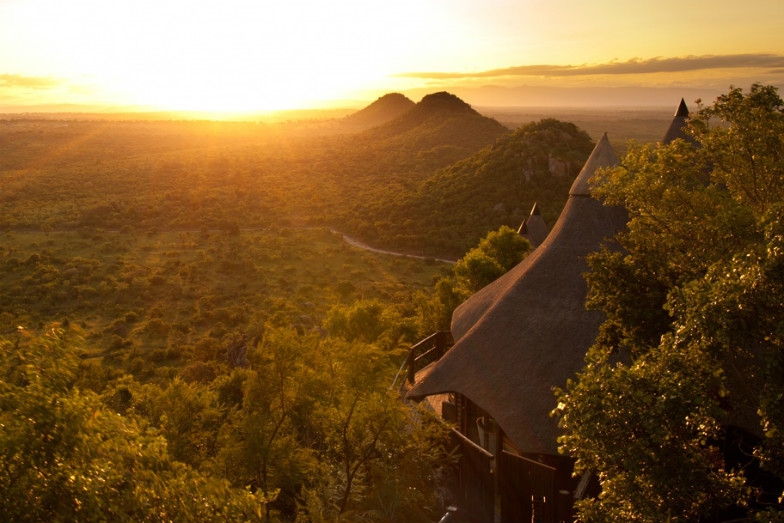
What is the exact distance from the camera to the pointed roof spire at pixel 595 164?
13.9 meters

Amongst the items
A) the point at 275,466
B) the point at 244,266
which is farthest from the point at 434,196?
the point at 275,466

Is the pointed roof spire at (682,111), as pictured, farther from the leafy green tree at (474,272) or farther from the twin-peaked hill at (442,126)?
the twin-peaked hill at (442,126)

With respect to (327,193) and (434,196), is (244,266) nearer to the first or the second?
(434,196)

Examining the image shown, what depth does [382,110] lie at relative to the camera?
187500mm

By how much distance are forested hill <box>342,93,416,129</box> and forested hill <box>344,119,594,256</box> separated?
397 feet

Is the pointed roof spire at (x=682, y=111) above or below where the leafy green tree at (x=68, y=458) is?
above

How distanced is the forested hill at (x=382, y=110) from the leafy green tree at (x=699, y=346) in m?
177

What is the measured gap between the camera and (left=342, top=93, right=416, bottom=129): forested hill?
18138cm

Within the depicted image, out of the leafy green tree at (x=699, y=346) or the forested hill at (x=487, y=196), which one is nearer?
the leafy green tree at (x=699, y=346)

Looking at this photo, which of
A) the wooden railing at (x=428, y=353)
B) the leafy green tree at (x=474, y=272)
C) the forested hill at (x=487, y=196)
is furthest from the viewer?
the forested hill at (x=487, y=196)

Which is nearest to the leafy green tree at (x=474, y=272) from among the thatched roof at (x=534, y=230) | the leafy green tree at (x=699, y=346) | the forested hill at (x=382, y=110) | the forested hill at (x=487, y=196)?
the thatched roof at (x=534, y=230)

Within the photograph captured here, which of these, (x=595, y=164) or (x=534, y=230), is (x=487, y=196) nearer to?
(x=534, y=230)

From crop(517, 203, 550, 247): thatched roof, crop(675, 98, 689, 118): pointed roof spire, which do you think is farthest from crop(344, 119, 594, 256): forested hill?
crop(675, 98, 689, 118): pointed roof spire

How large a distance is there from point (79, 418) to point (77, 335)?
953 millimetres
